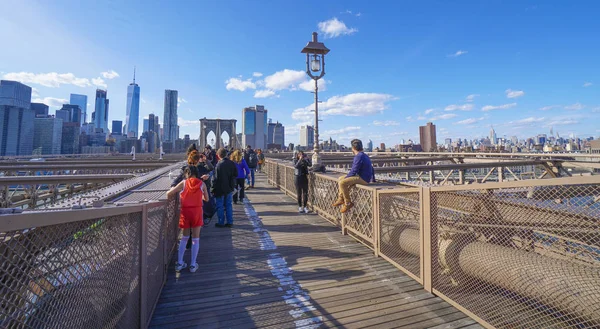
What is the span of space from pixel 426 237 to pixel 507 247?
92 centimetres

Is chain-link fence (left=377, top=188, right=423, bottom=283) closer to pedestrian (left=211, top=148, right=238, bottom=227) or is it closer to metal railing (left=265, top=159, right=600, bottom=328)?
metal railing (left=265, top=159, right=600, bottom=328)

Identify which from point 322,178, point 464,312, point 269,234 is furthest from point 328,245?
point 464,312

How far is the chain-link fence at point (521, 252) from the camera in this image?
217cm

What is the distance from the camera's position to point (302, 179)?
7.63m

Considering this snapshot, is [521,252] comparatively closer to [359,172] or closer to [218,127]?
[359,172]

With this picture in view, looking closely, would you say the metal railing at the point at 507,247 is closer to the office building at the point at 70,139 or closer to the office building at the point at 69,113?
the office building at the point at 70,139

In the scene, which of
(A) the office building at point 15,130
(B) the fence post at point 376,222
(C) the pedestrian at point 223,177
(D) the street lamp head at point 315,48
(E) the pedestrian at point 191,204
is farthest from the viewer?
(A) the office building at point 15,130

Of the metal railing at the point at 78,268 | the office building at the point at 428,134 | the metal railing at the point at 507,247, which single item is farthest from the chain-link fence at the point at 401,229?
the office building at the point at 428,134

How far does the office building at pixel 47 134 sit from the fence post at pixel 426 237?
10368cm

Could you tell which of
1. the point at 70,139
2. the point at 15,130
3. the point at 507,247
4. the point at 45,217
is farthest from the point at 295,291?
the point at 15,130

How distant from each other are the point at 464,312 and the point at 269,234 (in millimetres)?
3964

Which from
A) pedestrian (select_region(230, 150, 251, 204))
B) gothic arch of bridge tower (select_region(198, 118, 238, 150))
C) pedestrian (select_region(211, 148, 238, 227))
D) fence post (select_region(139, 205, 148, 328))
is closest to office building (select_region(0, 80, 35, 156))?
gothic arch of bridge tower (select_region(198, 118, 238, 150))

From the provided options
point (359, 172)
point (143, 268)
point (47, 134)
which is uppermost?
point (47, 134)

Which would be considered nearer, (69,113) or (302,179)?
(302,179)
